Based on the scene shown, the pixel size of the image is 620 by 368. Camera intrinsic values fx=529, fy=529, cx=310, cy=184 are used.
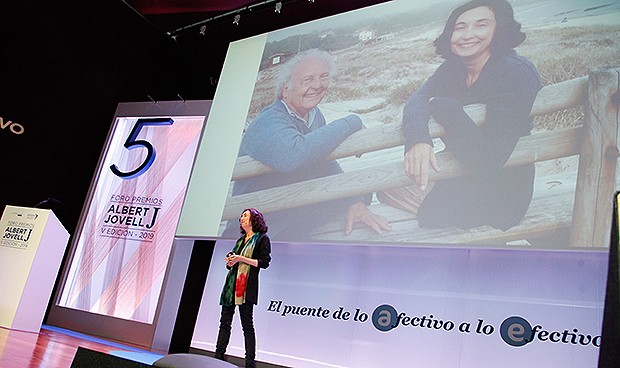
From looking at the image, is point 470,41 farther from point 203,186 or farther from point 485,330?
point 203,186

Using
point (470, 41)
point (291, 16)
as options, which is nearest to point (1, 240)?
point (291, 16)

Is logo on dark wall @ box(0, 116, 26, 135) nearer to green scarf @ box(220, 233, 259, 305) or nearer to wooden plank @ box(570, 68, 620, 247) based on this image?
green scarf @ box(220, 233, 259, 305)

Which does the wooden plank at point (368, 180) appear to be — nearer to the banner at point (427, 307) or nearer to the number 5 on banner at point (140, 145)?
the banner at point (427, 307)

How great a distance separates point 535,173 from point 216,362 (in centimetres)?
267

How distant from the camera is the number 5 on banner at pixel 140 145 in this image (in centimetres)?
559

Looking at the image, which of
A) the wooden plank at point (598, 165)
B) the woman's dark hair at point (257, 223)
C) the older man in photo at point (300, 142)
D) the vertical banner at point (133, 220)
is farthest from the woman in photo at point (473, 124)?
the vertical banner at point (133, 220)

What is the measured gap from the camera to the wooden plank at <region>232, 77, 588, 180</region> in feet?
10.5

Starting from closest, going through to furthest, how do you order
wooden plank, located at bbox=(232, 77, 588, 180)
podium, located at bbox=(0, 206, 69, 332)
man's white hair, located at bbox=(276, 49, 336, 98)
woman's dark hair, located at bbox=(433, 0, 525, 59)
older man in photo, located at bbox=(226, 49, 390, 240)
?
wooden plank, located at bbox=(232, 77, 588, 180), woman's dark hair, located at bbox=(433, 0, 525, 59), older man in photo, located at bbox=(226, 49, 390, 240), podium, located at bbox=(0, 206, 69, 332), man's white hair, located at bbox=(276, 49, 336, 98)

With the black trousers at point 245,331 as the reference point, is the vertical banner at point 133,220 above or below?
above

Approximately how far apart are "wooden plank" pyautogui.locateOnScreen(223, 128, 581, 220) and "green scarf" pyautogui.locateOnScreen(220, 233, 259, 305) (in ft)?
1.71

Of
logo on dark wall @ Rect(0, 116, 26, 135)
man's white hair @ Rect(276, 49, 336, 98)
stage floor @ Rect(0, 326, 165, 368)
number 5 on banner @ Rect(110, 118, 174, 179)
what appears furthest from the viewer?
number 5 on banner @ Rect(110, 118, 174, 179)

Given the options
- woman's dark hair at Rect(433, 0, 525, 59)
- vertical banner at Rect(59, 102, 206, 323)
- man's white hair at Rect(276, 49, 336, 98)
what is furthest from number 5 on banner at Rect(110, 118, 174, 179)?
woman's dark hair at Rect(433, 0, 525, 59)

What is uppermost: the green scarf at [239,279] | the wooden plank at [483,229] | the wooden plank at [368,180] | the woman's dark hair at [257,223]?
the wooden plank at [368,180]

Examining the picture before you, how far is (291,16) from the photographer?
5.81 m
